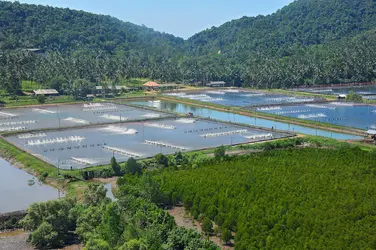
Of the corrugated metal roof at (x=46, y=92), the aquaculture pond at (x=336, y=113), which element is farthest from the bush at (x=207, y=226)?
the corrugated metal roof at (x=46, y=92)

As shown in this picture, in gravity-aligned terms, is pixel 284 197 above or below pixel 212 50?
below

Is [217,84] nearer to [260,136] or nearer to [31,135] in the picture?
[260,136]

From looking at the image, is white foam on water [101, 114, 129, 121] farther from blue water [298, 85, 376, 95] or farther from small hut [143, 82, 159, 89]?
blue water [298, 85, 376, 95]

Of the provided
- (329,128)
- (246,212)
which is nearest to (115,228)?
(246,212)

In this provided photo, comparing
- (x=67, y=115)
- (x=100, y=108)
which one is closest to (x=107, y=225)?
(x=67, y=115)

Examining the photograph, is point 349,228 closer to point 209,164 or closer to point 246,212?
point 246,212

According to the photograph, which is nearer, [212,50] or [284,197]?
[284,197]
